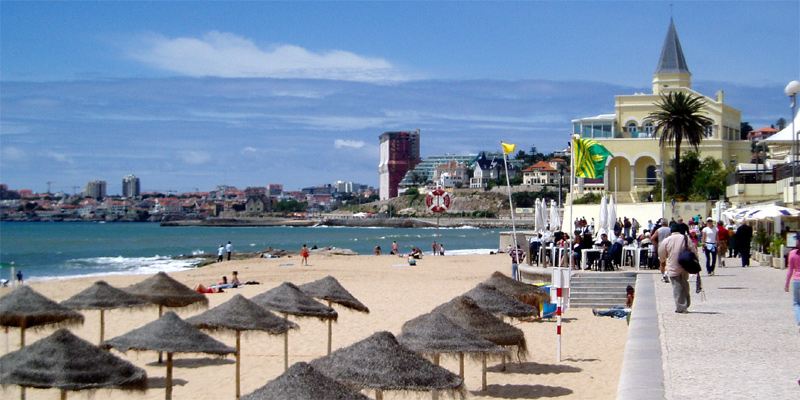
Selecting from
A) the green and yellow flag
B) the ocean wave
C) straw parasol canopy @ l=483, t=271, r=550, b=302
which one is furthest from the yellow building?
straw parasol canopy @ l=483, t=271, r=550, b=302

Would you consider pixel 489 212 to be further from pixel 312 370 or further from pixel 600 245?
pixel 312 370

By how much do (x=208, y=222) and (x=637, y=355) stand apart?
185127mm

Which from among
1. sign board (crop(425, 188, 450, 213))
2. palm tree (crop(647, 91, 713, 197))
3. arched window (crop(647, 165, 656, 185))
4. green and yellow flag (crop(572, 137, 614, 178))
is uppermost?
palm tree (crop(647, 91, 713, 197))

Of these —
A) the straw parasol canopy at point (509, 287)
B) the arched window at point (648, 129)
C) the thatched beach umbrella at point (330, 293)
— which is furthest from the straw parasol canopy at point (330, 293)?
the arched window at point (648, 129)

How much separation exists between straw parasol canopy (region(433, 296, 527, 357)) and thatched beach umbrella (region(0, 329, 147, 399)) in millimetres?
4137

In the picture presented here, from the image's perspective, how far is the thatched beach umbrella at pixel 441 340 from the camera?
11.1 m

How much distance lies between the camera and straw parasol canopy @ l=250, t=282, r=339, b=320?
1492 cm

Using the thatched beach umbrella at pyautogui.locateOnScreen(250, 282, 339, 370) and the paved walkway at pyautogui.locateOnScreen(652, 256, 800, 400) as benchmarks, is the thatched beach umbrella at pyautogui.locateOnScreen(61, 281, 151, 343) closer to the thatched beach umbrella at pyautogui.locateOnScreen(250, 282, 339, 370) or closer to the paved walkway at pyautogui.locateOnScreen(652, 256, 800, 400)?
the thatched beach umbrella at pyautogui.locateOnScreen(250, 282, 339, 370)

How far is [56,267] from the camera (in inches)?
2312

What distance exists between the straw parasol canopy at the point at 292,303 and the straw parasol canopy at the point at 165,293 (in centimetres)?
313

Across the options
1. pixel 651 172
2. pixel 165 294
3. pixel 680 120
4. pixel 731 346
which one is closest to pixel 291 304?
pixel 165 294

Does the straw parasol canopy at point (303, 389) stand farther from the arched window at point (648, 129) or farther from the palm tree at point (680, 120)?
the arched window at point (648, 129)

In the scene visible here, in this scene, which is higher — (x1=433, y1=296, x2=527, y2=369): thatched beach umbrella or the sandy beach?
(x1=433, y1=296, x2=527, y2=369): thatched beach umbrella

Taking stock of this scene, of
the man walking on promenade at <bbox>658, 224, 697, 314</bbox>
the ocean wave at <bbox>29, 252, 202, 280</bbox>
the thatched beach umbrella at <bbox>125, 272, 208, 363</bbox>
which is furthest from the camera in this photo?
the ocean wave at <bbox>29, 252, 202, 280</bbox>
